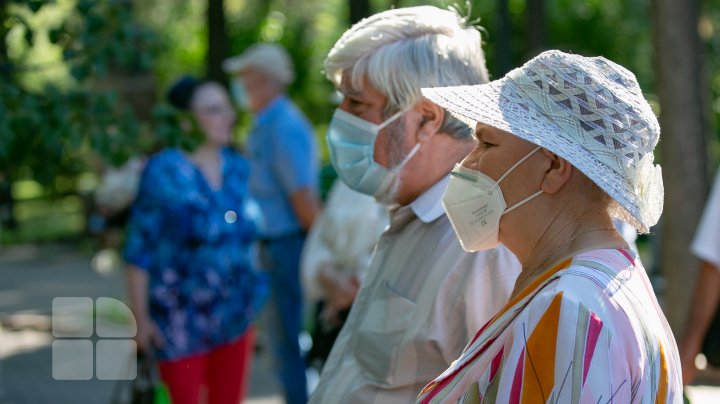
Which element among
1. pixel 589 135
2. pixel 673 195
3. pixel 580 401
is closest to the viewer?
pixel 580 401

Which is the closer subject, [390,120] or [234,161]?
[390,120]

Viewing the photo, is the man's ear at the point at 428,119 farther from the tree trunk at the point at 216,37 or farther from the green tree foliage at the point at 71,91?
the tree trunk at the point at 216,37

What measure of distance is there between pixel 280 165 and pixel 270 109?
0.45 metres

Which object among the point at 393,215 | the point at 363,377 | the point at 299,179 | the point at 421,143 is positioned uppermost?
the point at 421,143

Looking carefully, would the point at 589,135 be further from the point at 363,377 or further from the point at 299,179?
the point at 299,179

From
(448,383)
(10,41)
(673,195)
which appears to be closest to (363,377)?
(448,383)

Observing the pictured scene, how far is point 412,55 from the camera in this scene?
3.08 meters

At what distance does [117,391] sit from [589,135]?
5087 mm

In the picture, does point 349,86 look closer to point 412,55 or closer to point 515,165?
point 412,55

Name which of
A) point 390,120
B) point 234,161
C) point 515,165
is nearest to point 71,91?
point 234,161

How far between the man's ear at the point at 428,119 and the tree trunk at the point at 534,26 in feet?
31.1

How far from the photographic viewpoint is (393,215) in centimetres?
319

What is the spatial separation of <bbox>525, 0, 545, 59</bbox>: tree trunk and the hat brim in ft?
33.6

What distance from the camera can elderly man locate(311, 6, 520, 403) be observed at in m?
2.82
